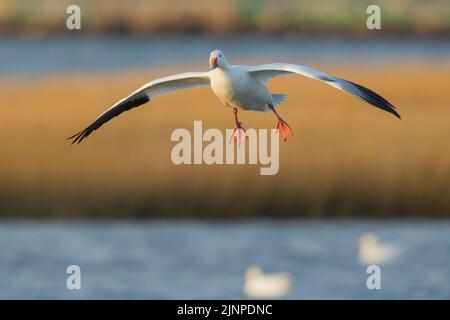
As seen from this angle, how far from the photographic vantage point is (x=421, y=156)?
16.1 m

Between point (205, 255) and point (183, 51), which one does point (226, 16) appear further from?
point (205, 255)

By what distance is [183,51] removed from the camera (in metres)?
28.6

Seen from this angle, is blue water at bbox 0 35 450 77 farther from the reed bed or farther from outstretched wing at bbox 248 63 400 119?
outstretched wing at bbox 248 63 400 119

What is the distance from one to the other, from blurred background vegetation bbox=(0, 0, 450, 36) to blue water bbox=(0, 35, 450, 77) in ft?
3.77

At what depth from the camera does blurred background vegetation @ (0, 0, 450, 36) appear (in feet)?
107

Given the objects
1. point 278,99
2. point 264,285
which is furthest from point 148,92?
point 264,285

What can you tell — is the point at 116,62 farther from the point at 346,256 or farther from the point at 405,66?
the point at 346,256

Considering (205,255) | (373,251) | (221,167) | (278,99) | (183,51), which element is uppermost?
(183,51)

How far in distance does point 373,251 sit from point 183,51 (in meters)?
14.1

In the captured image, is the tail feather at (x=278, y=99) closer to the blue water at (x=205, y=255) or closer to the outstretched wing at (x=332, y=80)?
the outstretched wing at (x=332, y=80)

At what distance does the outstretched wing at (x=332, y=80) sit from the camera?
36.0 feet

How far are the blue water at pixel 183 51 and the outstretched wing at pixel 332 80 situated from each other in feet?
39.5
